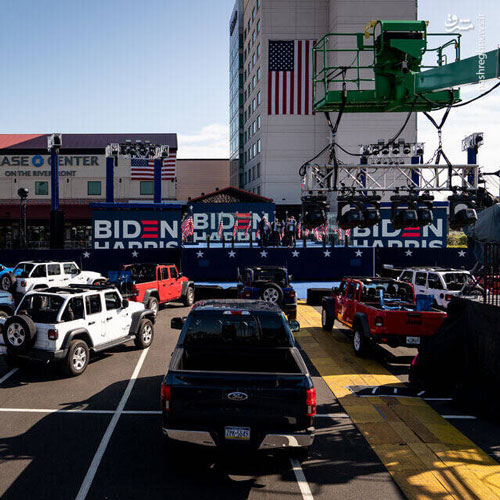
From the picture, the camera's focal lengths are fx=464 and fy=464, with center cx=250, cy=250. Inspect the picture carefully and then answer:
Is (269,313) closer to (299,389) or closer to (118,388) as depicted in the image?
(299,389)

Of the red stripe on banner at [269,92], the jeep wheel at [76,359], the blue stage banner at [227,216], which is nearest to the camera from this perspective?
the jeep wheel at [76,359]

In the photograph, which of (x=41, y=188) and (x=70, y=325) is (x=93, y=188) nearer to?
(x=41, y=188)

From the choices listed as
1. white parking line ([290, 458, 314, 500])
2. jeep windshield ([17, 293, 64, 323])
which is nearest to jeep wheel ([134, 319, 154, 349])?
jeep windshield ([17, 293, 64, 323])

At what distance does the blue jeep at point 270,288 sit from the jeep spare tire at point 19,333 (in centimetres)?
770

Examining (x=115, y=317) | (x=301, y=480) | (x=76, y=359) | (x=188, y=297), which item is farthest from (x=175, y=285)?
(x=301, y=480)

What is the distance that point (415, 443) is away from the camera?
687 centimetres

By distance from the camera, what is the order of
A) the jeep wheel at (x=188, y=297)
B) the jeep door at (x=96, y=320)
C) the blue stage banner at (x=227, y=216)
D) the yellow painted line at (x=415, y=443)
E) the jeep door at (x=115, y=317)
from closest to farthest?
the yellow painted line at (x=415, y=443) < the jeep door at (x=96, y=320) < the jeep door at (x=115, y=317) < the jeep wheel at (x=188, y=297) < the blue stage banner at (x=227, y=216)

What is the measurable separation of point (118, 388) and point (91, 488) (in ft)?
12.3

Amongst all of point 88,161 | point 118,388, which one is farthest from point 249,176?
point 118,388

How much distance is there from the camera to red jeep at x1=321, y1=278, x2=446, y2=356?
10.7 m

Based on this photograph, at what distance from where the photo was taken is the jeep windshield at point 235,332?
687 centimetres

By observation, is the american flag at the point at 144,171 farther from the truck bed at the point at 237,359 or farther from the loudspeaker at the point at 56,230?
the truck bed at the point at 237,359

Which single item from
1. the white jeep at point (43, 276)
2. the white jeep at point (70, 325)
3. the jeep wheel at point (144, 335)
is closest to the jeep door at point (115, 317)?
the white jeep at point (70, 325)

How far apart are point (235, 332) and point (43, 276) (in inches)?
562
